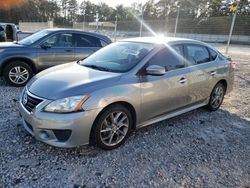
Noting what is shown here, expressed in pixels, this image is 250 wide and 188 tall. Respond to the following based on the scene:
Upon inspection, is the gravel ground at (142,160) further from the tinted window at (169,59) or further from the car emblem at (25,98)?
the tinted window at (169,59)

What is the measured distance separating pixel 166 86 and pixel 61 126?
1734mm

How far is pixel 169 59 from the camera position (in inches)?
154

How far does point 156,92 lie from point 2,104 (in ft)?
10.5

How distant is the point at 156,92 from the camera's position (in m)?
3.61

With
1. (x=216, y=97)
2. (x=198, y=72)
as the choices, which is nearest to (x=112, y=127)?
(x=198, y=72)

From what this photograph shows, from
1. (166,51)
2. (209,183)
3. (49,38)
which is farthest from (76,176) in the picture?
(49,38)

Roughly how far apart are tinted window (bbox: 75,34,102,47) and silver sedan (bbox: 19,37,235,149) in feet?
8.74

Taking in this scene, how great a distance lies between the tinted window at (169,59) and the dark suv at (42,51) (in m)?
3.39

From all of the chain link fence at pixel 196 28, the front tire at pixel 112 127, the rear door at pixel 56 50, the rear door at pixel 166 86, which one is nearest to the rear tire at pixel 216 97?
the rear door at pixel 166 86

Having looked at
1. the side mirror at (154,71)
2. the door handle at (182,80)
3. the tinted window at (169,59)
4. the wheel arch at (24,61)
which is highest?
the tinted window at (169,59)

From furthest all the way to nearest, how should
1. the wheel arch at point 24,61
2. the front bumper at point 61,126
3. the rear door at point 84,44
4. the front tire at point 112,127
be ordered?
1. the rear door at point 84,44
2. the wheel arch at point 24,61
3. the front tire at point 112,127
4. the front bumper at point 61,126

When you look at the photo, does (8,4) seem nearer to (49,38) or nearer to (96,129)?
(49,38)

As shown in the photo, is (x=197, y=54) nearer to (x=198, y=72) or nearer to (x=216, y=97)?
(x=198, y=72)

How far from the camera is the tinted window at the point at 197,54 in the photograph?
433cm
